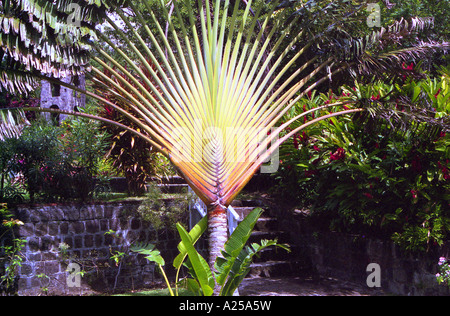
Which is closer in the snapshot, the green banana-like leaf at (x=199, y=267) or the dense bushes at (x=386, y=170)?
the green banana-like leaf at (x=199, y=267)

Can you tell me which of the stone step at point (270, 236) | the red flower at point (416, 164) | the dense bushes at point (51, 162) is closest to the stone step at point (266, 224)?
the stone step at point (270, 236)

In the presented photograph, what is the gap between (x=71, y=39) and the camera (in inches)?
209

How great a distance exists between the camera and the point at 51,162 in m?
7.04

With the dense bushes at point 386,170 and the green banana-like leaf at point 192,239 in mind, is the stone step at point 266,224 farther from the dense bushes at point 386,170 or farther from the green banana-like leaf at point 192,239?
the green banana-like leaf at point 192,239

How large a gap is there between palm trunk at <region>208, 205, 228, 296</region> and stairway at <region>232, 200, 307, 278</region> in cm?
209

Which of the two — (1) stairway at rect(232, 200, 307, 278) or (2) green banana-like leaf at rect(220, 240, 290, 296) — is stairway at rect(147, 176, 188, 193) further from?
(2) green banana-like leaf at rect(220, 240, 290, 296)

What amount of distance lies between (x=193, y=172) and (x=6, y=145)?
3661mm

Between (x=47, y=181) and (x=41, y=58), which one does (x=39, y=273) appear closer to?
(x=47, y=181)

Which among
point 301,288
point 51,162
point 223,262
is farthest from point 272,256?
point 51,162

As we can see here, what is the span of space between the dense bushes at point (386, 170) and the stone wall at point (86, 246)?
9.50 feet

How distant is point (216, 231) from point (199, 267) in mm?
684

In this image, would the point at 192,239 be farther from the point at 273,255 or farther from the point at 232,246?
the point at 273,255

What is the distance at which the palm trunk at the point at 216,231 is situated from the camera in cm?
484
